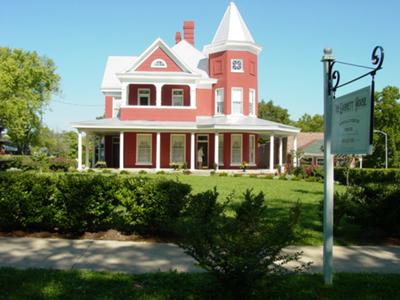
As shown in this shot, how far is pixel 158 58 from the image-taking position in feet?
99.9

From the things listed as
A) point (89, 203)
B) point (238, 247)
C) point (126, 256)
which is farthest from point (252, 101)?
point (238, 247)

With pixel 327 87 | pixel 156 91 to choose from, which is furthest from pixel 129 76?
pixel 327 87

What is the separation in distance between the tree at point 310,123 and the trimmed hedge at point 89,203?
77.2 m

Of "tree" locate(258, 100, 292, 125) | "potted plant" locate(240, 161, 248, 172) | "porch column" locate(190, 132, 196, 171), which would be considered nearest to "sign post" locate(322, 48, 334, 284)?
"porch column" locate(190, 132, 196, 171)

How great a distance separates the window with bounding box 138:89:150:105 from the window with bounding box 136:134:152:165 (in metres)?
2.59

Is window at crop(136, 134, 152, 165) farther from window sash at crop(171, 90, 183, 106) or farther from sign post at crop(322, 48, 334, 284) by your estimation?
sign post at crop(322, 48, 334, 284)

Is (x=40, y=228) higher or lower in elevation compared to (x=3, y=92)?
lower

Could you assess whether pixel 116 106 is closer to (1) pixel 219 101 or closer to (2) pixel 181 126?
(2) pixel 181 126

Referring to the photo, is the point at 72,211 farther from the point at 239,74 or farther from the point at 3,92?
the point at 3,92

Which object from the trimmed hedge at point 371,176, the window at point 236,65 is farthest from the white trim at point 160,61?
the trimmed hedge at point 371,176

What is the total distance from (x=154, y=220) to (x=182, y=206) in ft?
1.90

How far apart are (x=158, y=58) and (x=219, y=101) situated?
544cm

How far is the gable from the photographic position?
30.3m

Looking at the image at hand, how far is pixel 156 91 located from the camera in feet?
101
